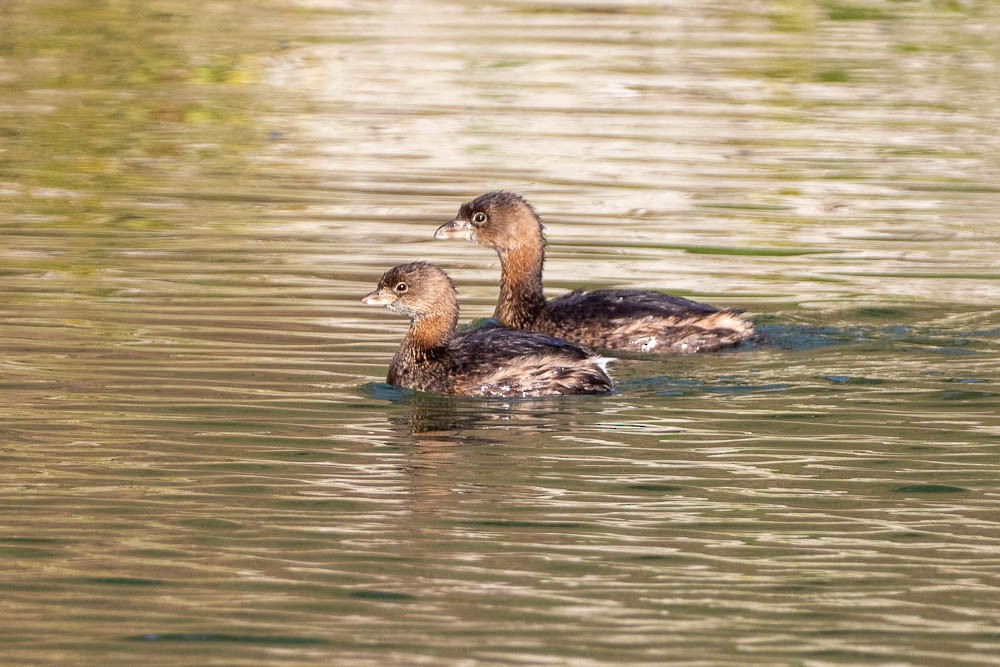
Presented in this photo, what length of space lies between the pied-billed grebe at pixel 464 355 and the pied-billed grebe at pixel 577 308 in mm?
932

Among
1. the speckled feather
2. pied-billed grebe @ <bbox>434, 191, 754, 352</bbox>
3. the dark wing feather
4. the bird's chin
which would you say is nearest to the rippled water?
the speckled feather

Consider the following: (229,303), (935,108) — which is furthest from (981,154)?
(229,303)

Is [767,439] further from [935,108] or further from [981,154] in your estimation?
[935,108]

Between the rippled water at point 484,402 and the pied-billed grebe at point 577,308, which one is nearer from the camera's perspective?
the rippled water at point 484,402

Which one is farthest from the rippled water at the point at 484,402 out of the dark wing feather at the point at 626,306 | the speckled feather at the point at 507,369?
the dark wing feather at the point at 626,306

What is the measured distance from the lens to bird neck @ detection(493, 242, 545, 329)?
1284cm

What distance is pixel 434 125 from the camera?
20000 mm

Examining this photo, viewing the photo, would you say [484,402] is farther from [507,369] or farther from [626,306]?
[626,306]

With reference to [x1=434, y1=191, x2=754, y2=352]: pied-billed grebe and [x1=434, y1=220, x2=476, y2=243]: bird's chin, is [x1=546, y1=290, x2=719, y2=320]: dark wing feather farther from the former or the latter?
[x1=434, y1=220, x2=476, y2=243]: bird's chin

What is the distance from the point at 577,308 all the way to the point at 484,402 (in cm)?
183

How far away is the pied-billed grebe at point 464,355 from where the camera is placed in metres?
10.5

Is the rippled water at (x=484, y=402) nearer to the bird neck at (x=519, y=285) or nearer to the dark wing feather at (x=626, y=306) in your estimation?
the dark wing feather at (x=626, y=306)

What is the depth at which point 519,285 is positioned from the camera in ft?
42.3

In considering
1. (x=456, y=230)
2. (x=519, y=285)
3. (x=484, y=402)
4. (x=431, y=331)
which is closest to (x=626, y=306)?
(x=519, y=285)
